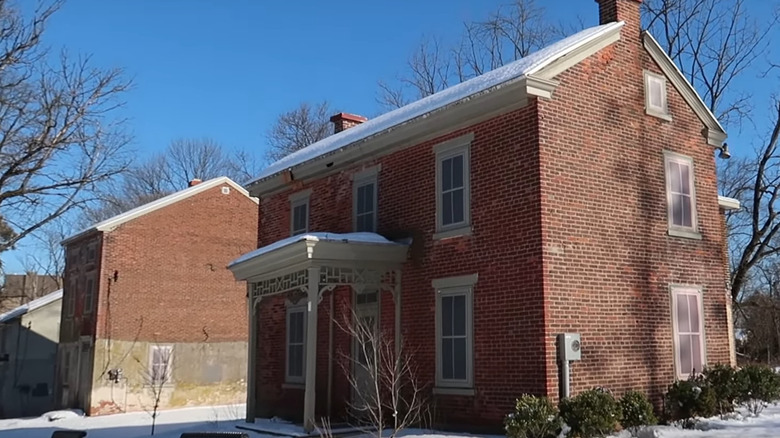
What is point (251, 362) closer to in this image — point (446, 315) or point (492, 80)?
point (446, 315)

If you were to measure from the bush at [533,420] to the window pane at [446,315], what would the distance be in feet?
8.86

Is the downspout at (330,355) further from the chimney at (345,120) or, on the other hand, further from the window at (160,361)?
the window at (160,361)

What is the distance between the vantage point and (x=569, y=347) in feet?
37.1

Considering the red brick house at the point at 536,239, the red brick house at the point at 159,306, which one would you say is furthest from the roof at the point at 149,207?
the red brick house at the point at 536,239

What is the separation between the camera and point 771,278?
4791cm

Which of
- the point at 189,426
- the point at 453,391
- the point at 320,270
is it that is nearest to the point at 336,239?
the point at 320,270

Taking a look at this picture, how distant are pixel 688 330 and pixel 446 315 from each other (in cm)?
463

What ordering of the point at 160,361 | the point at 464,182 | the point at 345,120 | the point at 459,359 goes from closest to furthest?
1. the point at 459,359
2. the point at 464,182
3. the point at 345,120
4. the point at 160,361

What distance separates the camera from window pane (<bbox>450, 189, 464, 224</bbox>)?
1333cm

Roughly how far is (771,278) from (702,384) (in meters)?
40.5

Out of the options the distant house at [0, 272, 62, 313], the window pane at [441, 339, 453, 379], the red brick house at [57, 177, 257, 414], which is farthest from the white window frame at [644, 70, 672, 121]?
the distant house at [0, 272, 62, 313]

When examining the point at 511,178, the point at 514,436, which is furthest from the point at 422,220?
the point at 514,436

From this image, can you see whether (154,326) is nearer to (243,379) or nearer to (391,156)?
(243,379)

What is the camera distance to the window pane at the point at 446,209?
44.5 ft
